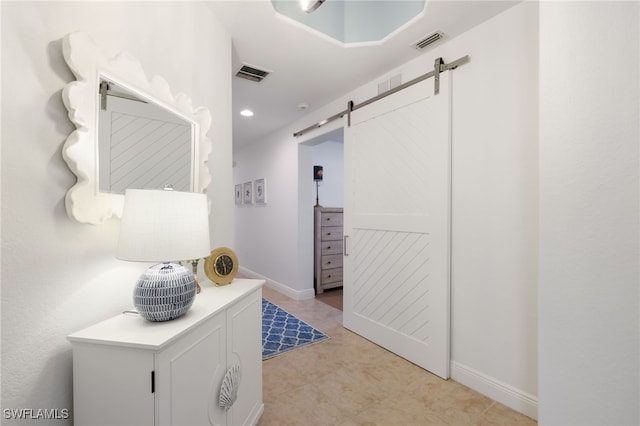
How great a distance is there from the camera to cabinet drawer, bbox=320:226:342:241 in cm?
429

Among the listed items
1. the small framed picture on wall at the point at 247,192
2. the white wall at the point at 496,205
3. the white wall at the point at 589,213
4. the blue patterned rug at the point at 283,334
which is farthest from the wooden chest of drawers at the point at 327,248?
the white wall at the point at 589,213

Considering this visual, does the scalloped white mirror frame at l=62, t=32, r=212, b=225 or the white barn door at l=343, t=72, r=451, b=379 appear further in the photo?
the white barn door at l=343, t=72, r=451, b=379

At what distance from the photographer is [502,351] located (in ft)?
6.18

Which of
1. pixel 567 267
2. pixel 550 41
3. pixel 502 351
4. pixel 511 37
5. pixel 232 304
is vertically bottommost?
pixel 502 351

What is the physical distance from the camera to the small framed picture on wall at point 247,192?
524 centimetres

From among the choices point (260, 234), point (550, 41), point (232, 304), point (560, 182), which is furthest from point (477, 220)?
point (260, 234)

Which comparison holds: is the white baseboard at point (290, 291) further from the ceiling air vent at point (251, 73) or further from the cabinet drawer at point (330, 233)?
the ceiling air vent at point (251, 73)

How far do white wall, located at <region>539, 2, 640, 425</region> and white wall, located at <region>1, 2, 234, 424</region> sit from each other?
1990 mm

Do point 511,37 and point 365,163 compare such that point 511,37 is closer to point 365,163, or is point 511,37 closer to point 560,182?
point 560,182

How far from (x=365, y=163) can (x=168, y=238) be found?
217 cm

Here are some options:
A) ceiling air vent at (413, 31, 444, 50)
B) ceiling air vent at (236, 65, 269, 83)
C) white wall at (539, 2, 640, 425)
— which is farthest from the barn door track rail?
ceiling air vent at (236, 65, 269, 83)

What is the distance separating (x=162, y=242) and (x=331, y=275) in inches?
140

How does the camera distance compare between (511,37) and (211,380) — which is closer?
(211,380)

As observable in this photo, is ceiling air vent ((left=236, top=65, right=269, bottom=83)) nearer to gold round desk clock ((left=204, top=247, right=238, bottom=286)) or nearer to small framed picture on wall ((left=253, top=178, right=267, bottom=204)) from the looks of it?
gold round desk clock ((left=204, top=247, right=238, bottom=286))
